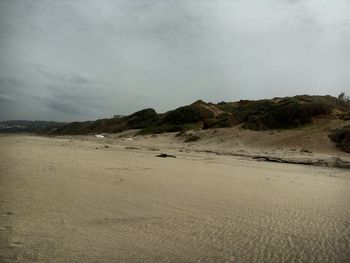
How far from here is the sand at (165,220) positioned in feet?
14.4

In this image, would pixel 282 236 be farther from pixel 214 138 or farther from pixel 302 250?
pixel 214 138

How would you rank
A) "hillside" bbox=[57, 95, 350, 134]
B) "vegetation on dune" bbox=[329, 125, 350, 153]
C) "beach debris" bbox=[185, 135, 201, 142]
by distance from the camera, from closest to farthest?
"vegetation on dune" bbox=[329, 125, 350, 153], "beach debris" bbox=[185, 135, 201, 142], "hillside" bbox=[57, 95, 350, 134]

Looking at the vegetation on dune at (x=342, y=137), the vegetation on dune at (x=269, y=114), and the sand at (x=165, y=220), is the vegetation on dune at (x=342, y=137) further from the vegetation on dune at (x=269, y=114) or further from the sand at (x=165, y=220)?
the sand at (x=165, y=220)

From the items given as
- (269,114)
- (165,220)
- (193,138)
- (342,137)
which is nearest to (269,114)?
(269,114)

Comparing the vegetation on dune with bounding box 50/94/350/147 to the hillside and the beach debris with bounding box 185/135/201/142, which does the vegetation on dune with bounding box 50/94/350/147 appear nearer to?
the hillside

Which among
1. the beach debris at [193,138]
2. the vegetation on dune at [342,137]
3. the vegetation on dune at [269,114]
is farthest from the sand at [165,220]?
the vegetation on dune at [269,114]

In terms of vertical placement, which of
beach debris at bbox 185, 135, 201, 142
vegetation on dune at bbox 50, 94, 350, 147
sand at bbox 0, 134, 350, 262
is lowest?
sand at bbox 0, 134, 350, 262

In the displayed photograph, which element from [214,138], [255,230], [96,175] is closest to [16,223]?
[255,230]

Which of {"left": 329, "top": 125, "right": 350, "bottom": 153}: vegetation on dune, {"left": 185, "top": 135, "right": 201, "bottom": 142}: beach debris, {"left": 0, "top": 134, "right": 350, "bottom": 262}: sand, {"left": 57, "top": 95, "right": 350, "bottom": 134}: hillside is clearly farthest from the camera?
{"left": 57, "top": 95, "right": 350, "bottom": 134}: hillside

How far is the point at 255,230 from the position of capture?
5.40m

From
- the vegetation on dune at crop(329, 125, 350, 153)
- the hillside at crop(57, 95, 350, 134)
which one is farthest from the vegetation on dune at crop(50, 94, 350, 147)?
the vegetation on dune at crop(329, 125, 350, 153)

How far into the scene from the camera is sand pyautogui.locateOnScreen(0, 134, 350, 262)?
4.39 m

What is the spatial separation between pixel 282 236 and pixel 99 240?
2.33m

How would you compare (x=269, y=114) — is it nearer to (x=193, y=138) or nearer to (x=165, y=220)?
(x=193, y=138)
